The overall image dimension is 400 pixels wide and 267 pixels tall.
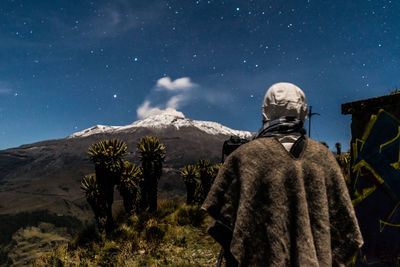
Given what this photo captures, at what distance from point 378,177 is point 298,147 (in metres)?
3.67

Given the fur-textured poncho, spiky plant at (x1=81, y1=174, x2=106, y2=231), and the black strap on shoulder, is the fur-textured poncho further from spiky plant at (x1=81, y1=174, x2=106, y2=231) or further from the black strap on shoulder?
spiky plant at (x1=81, y1=174, x2=106, y2=231)

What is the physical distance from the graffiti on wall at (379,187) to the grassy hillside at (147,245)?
15.2 feet

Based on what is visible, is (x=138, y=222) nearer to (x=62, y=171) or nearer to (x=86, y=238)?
(x=86, y=238)

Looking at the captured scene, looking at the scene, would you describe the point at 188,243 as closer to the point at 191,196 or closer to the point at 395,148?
the point at 191,196

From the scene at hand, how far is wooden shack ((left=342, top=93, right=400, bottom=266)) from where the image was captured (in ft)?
13.2

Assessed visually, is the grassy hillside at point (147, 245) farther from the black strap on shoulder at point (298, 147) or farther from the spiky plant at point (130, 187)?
the black strap on shoulder at point (298, 147)

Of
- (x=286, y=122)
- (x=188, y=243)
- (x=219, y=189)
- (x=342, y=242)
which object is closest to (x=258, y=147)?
(x=286, y=122)

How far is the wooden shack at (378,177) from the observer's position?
13.2ft

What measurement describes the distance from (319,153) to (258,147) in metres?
0.49

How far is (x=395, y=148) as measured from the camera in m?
4.17

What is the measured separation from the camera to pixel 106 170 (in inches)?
429

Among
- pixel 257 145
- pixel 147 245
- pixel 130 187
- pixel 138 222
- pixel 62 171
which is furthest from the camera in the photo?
pixel 62 171

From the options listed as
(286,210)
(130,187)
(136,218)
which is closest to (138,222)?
(136,218)

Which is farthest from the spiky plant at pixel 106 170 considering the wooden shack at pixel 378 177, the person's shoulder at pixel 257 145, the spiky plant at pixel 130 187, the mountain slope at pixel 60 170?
the mountain slope at pixel 60 170
